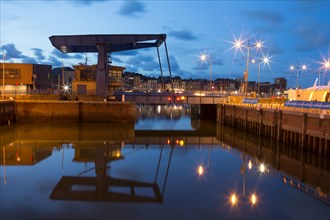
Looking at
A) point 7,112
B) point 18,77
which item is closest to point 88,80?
point 7,112

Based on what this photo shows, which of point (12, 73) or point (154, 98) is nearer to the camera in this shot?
point (154, 98)

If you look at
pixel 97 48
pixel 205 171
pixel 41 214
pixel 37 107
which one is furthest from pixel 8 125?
pixel 41 214

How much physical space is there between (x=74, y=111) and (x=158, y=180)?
102ft

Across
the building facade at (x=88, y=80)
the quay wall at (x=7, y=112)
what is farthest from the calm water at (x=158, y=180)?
the building facade at (x=88, y=80)

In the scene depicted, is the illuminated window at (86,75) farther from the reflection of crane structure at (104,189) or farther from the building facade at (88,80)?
the reflection of crane structure at (104,189)

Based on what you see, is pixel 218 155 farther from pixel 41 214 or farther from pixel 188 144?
pixel 41 214

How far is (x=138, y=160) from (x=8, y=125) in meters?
25.1

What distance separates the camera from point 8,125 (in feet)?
140

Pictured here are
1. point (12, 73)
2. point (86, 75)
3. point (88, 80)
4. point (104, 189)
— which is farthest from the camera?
point (12, 73)

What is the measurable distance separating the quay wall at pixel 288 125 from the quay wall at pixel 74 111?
14.6m

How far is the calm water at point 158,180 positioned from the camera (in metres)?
13.2

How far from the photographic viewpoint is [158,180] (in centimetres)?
1791

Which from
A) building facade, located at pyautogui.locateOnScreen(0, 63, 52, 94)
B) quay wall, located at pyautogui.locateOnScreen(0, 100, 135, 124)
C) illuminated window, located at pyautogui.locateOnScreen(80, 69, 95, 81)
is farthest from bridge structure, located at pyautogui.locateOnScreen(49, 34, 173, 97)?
building facade, located at pyautogui.locateOnScreen(0, 63, 52, 94)

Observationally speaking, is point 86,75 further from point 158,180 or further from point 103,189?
point 103,189
